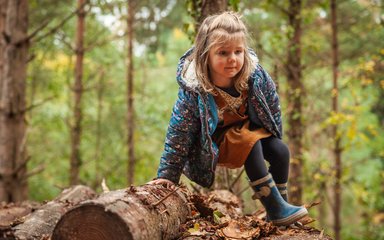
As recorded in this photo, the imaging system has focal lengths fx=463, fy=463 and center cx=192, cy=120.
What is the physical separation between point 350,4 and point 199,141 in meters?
12.3

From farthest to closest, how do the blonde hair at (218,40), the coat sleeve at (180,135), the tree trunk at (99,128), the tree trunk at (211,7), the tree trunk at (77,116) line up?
the tree trunk at (99,128)
the tree trunk at (77,116)
the tree trunk at (211,7)
the coat sleeve at (180,135)
the blonde hair at (218,40)

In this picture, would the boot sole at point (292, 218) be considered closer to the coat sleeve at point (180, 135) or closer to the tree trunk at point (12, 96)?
the coat sleeve at point (180, 135)

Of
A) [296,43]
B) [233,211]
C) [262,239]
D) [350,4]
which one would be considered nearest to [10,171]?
[233,211]

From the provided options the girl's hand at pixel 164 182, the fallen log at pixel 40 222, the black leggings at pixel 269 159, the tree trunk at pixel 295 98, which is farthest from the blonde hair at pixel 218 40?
the tree trunk at pixel 295 98

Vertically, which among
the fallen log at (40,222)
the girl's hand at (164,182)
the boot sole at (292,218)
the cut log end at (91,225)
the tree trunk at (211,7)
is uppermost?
the tree trunk at (211,7)

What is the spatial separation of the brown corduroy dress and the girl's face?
0.19 meters

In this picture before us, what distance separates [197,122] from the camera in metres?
3.48

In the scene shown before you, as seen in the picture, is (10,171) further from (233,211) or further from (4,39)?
(233,211)

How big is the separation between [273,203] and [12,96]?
3.47m

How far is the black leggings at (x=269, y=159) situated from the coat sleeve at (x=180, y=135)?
47 centimetres

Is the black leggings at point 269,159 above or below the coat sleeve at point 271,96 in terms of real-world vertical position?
below

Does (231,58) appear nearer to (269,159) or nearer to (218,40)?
(218,40)

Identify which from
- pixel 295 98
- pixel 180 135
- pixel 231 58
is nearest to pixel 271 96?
pixel 231 58

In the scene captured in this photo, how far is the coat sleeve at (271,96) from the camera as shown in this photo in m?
3.62
